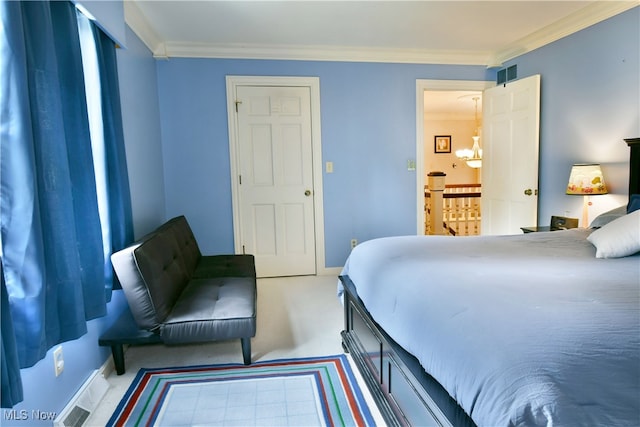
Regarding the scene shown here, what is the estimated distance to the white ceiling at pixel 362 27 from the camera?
116 inches

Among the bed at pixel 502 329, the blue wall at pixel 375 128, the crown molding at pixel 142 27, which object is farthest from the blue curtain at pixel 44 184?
the blue wall at pixel 375 128

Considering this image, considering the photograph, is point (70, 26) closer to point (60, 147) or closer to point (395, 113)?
point (60, 147)

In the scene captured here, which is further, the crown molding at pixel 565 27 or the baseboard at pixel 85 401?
the crown molding at pixel 565 27

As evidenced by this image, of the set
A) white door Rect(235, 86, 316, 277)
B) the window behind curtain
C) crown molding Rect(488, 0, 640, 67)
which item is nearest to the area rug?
the window behind curtain

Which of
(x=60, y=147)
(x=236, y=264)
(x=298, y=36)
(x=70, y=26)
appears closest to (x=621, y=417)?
(x=60, y=147)

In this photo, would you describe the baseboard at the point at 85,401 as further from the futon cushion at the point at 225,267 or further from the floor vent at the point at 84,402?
the futon cushion at the point at 225,267

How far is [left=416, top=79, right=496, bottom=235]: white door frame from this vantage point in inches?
167

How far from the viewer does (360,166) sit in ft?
13.8

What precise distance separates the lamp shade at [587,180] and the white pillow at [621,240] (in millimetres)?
1243

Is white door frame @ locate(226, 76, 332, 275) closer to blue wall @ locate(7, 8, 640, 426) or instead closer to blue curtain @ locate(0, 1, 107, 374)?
blue wall @ locate(7, 8, 640, 426)

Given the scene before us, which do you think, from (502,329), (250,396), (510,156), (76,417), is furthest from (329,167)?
(502,329)

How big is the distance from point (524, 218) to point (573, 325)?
10.4ft

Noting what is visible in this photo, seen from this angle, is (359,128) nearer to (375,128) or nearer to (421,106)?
(375,128)

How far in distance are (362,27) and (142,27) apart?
1.86m
